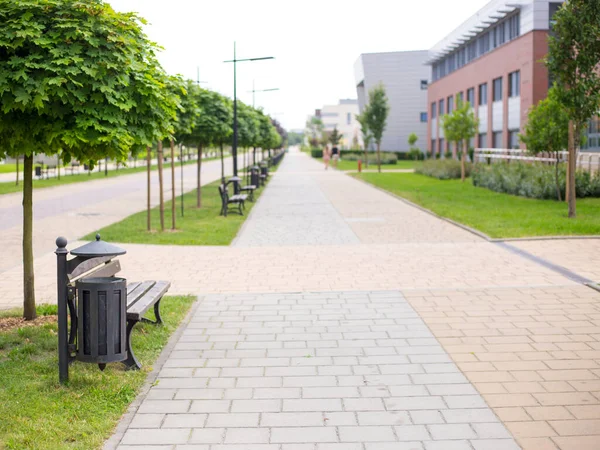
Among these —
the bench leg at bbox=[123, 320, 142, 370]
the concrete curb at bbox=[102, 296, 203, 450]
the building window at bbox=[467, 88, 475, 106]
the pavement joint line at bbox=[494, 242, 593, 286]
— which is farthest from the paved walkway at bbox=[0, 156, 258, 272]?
the building window at bbox=[467, 88, 475, 106]

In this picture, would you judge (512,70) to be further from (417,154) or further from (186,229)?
(186,229)

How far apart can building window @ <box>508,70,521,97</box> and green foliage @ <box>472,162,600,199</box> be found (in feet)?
51.7

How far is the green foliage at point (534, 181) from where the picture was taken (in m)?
22.7

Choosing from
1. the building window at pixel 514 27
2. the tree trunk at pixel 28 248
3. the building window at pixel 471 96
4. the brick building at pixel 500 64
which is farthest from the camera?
the building window at pixel 471 96

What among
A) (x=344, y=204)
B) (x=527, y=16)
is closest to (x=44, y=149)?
(x=344, y=204)

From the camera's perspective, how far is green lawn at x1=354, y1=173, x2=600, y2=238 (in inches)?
591

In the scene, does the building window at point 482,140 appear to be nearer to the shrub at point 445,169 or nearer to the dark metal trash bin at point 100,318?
the shrub at point 445,169

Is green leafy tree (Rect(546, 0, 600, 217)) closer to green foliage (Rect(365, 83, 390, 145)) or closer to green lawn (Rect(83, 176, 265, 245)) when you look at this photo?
green lawn (Rect(83, 176, 265, 245))

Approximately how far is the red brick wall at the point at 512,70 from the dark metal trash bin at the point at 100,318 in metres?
29.2

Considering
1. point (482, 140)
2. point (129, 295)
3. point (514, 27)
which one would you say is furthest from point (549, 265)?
point (482, 140)

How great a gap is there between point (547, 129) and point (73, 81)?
1847cm

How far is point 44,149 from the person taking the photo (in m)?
6.52

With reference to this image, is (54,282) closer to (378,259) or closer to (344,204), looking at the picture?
(378,259)

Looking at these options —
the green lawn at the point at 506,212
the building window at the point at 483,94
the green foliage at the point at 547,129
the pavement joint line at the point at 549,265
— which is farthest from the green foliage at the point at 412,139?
the pavement joint line at the point at 549,265
